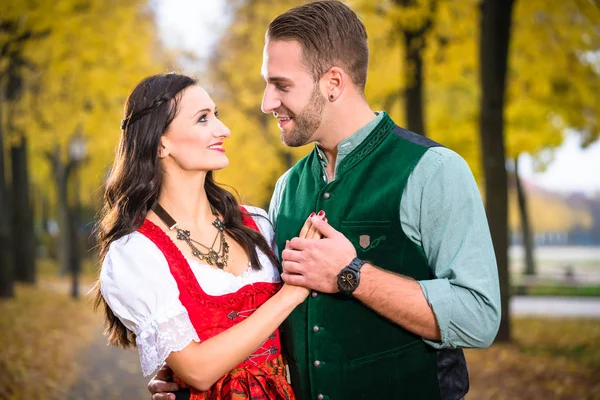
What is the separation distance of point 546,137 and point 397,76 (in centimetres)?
508

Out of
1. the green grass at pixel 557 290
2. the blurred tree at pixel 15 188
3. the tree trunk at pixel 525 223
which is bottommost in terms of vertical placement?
the green grass at pixel 557 290

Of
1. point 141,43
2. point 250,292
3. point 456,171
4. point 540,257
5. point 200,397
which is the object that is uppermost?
point 141,43

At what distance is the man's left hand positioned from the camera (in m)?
2.33

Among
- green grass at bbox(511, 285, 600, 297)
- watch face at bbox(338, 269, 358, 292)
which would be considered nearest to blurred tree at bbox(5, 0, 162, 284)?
watch face at bbox(338, 269, 358, 292)

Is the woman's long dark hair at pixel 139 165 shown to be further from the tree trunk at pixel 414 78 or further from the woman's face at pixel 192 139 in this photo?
the tree trunk at pixel 414 78

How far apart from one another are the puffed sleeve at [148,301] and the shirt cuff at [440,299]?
0.82 meters

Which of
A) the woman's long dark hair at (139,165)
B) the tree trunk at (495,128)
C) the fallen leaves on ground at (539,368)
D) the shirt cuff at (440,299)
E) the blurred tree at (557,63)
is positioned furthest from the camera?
the blurred tree at (557,63)

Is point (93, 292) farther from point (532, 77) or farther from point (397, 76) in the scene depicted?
point (532, 77)

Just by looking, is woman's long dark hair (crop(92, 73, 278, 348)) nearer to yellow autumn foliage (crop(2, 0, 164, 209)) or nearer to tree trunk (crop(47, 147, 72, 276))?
yellow autumn foliage (crop(2, 0, 164, 209))

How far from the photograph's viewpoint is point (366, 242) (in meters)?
2.45

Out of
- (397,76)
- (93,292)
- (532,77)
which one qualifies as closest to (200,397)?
(93,292)

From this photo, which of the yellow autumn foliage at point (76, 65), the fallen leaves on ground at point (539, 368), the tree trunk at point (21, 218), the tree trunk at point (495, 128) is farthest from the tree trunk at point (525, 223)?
the tree trunk at point (21, 218)

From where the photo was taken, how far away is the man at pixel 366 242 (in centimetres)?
230

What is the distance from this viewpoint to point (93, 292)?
9.29 ft
